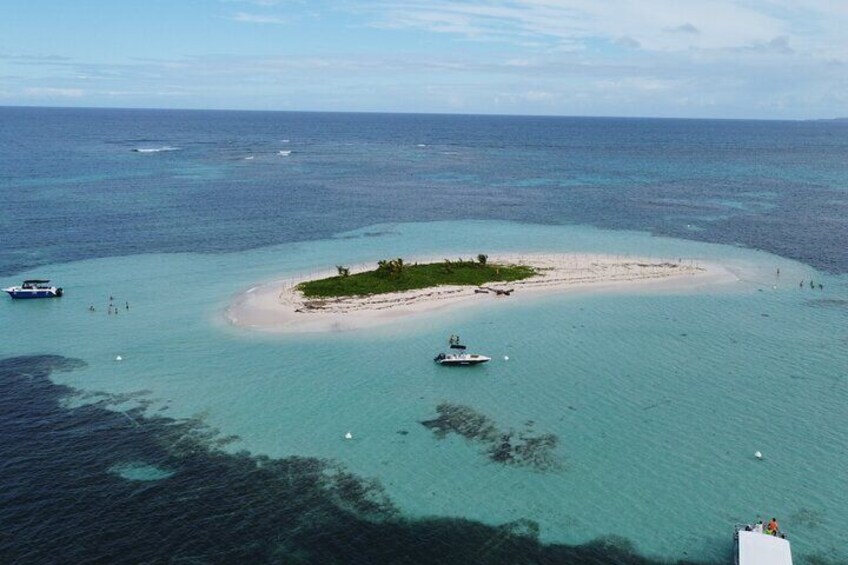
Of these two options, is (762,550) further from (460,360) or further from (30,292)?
(30,292)

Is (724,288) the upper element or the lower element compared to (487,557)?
upper

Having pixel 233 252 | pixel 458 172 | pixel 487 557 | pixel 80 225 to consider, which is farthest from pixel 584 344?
pixel 458 172

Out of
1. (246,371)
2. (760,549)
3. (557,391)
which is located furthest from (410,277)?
(760,549)

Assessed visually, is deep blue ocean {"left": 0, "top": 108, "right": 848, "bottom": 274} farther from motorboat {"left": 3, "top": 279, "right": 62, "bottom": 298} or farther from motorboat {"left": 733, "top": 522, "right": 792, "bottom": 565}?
motorboat {"left": 733, "top": 522, "right": 792, "bottom": 565}

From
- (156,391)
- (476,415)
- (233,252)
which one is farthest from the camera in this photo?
(233,252)

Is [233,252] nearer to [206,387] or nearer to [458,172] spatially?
[206,387]

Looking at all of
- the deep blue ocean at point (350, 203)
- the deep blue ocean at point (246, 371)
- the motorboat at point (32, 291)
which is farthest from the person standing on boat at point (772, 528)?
the motorboat at point (32, 291)

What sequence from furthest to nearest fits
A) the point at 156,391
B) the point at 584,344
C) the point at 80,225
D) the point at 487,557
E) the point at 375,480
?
the point at 80,225 → the point at 584,344 → the point at 156,391 → the point at 375,480 → the point at 487,557
